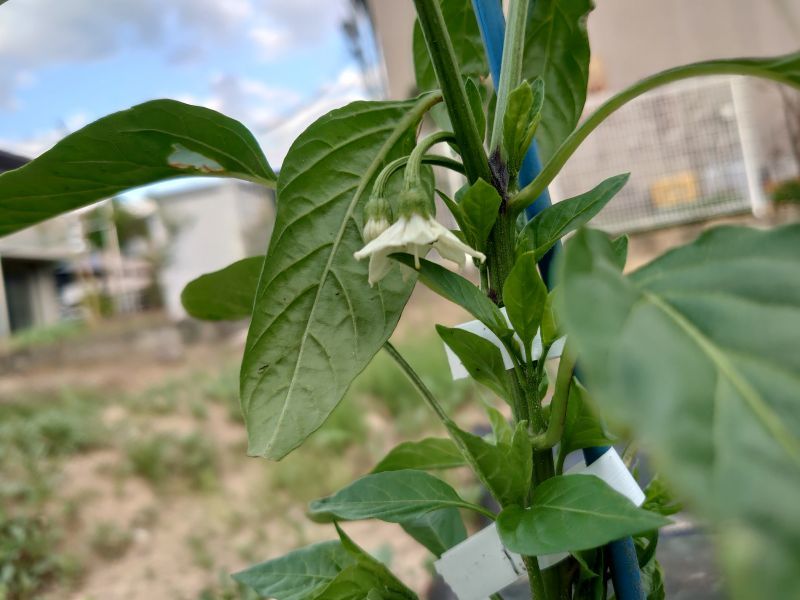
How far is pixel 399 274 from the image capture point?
35 cm

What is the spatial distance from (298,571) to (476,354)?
0.21 metres

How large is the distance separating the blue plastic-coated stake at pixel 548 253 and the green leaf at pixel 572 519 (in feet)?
0.24

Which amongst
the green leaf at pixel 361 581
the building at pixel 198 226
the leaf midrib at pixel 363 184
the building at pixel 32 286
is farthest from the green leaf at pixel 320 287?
the building at pixel 32 286

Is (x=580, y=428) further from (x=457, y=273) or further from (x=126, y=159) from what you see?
(x=126, y=159)

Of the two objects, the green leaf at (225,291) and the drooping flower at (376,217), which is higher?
the drooping flower at (376,217)

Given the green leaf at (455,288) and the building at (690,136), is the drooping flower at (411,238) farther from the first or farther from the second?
the building at (690,136)

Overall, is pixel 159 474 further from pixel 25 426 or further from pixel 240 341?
pixel 240 341

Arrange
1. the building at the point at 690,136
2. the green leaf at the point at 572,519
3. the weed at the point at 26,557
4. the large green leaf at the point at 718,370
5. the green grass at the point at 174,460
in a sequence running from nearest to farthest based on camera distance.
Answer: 1. the large green leaf at the point at 718,370
2. the green leaf at the point at 572,519
3. the weed at the point at 26,557
4. the green grass at the point at 174,460
5. the building at the point at 690,136

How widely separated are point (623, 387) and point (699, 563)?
69 centimetres

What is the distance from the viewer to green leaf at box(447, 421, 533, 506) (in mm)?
302

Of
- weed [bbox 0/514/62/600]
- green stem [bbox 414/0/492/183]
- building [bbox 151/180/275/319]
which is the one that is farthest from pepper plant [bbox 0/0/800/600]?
building [bbox 151/180/275/319]

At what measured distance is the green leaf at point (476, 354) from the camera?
12.7 inches

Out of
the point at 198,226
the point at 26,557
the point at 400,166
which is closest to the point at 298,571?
the point at 400,166

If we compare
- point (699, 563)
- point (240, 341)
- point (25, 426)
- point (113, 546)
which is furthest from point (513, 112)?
point (240, 341)
